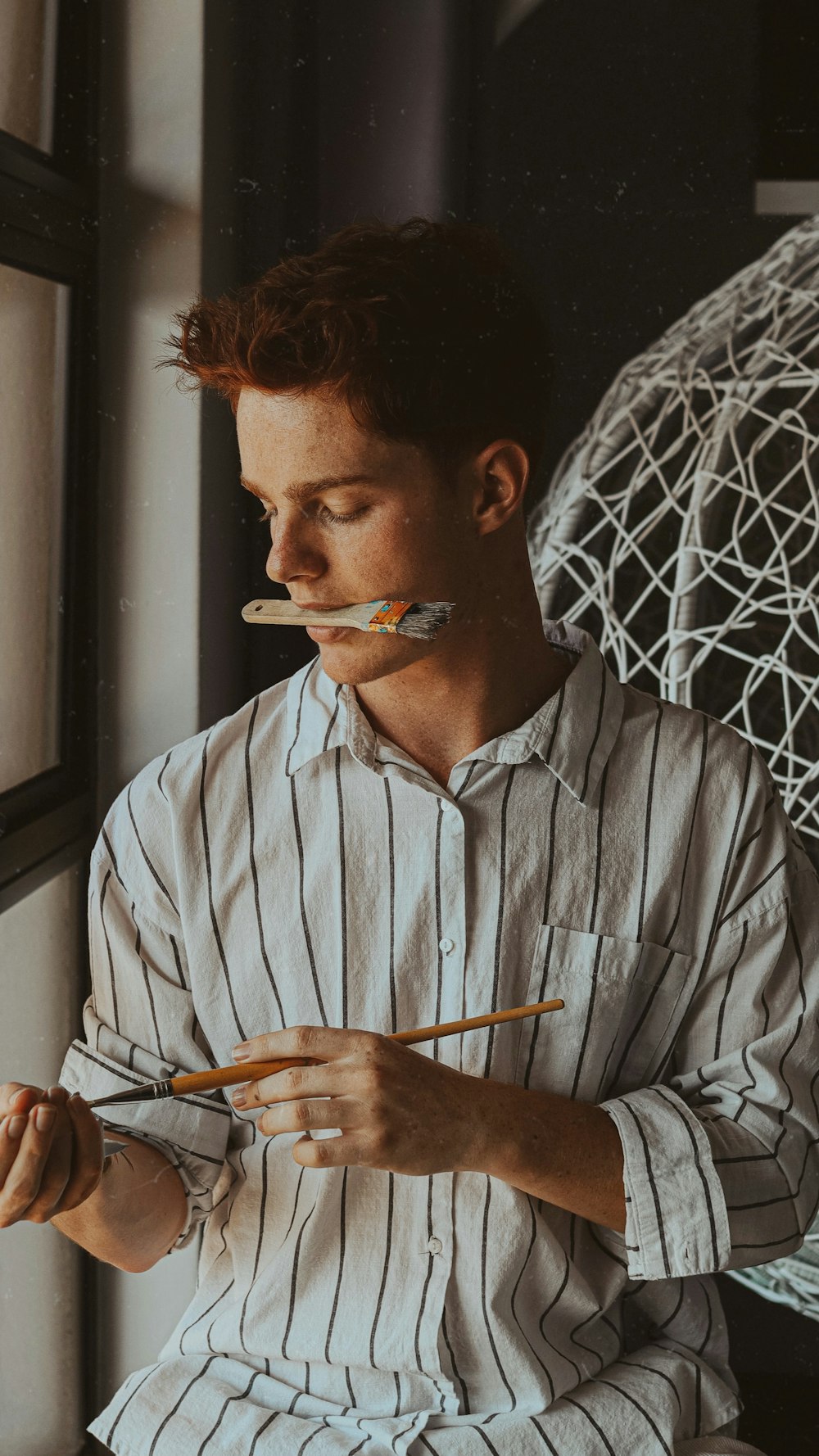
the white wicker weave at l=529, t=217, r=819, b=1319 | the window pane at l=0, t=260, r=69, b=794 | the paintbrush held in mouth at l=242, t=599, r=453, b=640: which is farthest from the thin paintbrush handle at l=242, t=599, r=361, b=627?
the white wicker weave at l=529, t=217, r=819, b=1319

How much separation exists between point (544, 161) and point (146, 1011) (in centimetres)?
54

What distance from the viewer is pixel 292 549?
22.7 inches

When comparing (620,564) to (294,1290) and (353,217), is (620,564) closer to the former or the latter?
(353,217)

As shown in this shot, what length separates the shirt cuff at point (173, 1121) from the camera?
626mm

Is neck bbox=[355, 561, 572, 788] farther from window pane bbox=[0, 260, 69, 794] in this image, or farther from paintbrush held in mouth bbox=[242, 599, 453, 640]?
window pane bbox=[0, 260, 69, 794]

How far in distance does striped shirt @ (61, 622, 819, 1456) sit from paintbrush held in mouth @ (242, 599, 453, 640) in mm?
65

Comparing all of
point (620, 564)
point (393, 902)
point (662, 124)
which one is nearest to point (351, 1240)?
point (393, 902)

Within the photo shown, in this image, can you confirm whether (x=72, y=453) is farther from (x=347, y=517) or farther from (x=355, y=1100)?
(x=355, y=1100)

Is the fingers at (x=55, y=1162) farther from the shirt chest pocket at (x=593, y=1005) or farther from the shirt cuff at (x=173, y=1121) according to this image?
the shirt chest pocket at (x=593, y=1005)

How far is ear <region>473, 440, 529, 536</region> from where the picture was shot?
61cm

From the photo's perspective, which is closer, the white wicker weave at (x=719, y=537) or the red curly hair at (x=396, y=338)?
the red curly hair at (x=396, y=338)

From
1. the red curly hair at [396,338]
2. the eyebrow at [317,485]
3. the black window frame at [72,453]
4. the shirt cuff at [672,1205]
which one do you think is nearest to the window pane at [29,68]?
the black window frame at [72,453]

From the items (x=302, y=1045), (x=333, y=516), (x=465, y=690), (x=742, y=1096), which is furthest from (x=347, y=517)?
(x=742, y=1096)

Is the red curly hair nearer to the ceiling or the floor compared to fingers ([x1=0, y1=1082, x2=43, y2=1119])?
nearer to the ceiling
